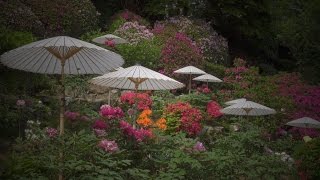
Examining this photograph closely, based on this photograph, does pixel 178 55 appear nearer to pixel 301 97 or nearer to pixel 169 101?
pixel 169 101

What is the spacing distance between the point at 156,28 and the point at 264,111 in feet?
28.6

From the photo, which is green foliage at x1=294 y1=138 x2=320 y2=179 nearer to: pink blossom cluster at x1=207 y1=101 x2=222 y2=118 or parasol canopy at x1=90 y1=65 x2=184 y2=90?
parasol canopy at x1=90 y1=65 x2=184 y2=90

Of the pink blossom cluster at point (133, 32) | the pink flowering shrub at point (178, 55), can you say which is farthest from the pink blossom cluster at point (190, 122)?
the pink blossom cluster at point (133, 32)

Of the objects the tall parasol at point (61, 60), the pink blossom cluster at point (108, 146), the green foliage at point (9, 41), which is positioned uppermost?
the green foliage at point (9, 41)

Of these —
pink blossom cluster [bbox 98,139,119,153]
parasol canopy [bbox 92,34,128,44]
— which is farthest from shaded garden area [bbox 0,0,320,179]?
parasol canopy [bbox 92,34,128,44]

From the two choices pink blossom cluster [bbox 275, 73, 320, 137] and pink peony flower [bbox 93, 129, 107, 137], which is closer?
pink peony flower [bbox 93, 129, 107, 137]

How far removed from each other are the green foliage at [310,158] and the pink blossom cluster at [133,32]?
10.0 m

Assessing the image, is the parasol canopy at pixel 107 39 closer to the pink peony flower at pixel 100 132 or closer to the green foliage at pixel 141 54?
the green foliage at pixel 141 54

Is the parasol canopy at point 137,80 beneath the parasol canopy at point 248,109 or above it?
above

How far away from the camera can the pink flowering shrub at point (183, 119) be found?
11.1m

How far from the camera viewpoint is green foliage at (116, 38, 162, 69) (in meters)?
15.1

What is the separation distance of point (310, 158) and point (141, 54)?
28.2 ft

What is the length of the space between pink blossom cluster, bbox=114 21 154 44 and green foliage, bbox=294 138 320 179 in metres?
10.0

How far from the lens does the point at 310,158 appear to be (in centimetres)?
798
